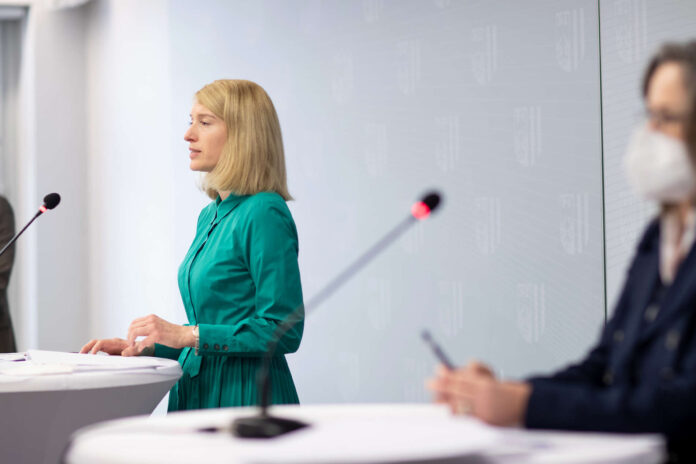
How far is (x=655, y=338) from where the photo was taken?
4.24ft

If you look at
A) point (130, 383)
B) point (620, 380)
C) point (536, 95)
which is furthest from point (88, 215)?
point (620, 380)

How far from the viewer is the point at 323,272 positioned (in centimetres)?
423

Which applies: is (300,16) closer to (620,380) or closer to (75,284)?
(75,284)

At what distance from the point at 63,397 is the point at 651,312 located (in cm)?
141

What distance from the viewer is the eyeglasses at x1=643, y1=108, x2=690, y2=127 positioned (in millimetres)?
1275

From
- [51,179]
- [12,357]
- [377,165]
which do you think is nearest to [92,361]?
[12,357]

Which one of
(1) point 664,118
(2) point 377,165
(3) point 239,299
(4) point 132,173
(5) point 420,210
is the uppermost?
(4) point 132,173

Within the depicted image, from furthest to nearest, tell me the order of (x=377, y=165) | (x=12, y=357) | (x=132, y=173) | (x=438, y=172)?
1. (x=132, y=173)
2. (x=377, y=165)
3. (x=438, y=172)
4. (x=12, y=357)

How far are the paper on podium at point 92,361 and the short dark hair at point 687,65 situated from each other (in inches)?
55.6

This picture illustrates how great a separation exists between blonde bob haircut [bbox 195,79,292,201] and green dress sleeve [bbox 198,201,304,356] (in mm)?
141

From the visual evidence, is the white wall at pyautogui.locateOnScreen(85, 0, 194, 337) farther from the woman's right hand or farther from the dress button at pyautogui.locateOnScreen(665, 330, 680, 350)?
the dress button at pyautogui.locateOnScreen(665, 330, 680, 350)

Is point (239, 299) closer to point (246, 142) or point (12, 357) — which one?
point (246, 142)

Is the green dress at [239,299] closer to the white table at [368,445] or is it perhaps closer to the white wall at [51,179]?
the white table at [368,445]

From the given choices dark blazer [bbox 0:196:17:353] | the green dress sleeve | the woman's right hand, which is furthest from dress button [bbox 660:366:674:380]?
dark blazer [bbox 0:196:17:353]
